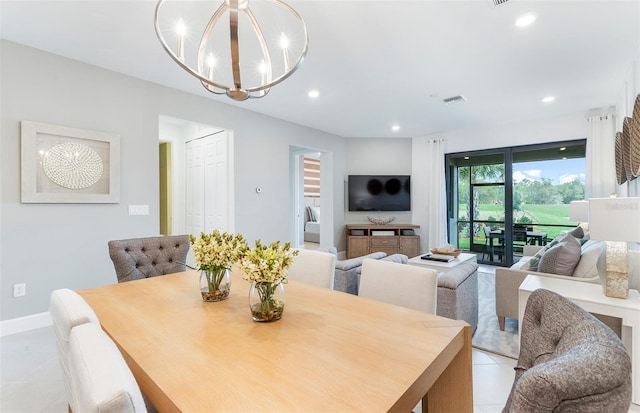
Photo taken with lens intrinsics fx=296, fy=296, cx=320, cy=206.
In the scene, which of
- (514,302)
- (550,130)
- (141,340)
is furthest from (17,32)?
(550,130)

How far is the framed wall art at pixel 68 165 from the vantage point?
8.99 ft

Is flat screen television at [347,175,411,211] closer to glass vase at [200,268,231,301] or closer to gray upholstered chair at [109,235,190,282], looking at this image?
gray upholstered chair at [109,235,190,282]

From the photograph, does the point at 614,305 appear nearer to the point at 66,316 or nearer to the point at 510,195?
the point at 66,316

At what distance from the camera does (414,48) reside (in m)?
2.74

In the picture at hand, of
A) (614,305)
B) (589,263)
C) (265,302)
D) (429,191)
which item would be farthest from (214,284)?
(429,191)

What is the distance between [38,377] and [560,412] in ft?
9.77

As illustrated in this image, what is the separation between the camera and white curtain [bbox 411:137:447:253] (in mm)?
6027

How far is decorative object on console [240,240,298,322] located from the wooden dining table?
0.05 meters

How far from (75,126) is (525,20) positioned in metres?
4.19

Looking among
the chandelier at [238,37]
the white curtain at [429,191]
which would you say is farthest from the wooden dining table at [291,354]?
the white curtain at [429,191]

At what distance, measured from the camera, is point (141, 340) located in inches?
42.3

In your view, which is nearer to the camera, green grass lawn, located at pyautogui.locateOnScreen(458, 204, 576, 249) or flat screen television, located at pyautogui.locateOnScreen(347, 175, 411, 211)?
green grass lawn, located at pyautogui.locateOnScreen(458, 204, 576, 249)

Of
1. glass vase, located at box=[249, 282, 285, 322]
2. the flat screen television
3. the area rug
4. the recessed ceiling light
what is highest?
the recessed ceiling light

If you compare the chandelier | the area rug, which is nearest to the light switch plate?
the chandelier
